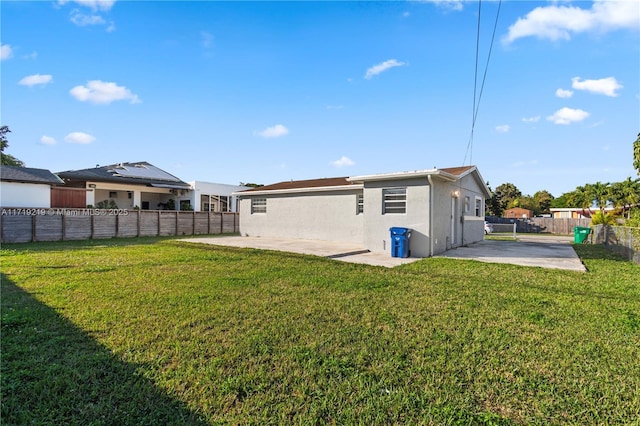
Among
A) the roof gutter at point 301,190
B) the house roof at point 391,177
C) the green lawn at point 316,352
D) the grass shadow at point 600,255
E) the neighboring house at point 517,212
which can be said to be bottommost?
the grass shadow at point 600,255

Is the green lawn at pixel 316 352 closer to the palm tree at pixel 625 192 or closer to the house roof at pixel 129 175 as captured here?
the house roof at pixel 129 175

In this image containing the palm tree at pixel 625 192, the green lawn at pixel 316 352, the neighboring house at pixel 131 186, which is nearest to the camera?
the green lawn at pixel 316 352

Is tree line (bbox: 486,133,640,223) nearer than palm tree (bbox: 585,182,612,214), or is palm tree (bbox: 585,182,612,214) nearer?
tree line (bbox: 486,133,640,223)

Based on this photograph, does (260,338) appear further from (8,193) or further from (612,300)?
(8,193)

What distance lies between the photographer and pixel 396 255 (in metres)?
10.0

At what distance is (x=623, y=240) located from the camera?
1058cm

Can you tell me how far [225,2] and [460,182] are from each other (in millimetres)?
10814

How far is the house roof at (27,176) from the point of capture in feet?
60.6

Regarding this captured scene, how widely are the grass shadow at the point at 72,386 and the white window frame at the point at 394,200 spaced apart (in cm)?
920

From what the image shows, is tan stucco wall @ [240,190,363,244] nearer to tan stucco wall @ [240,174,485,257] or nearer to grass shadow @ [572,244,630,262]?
tan stucco wall @ [240,174,485,257]

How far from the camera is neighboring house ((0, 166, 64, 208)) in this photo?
18.4 m

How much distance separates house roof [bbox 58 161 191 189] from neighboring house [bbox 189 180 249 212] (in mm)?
953

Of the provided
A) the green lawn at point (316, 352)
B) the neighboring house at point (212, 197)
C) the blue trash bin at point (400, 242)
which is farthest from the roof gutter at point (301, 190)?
→ the neighboring house at point (212, 197)

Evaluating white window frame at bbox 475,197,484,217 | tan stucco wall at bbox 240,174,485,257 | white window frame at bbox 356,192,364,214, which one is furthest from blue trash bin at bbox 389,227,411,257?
white window frame at bbox 475,197,484,217
